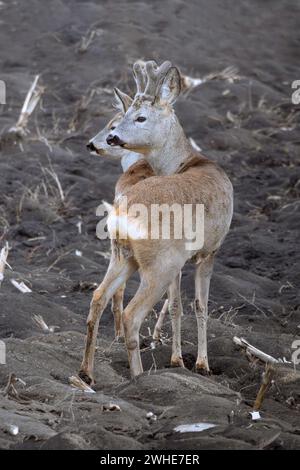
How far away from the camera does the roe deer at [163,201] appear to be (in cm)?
822

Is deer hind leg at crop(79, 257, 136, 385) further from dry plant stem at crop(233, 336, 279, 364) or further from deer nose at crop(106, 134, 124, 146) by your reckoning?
deer nose at crop(106, 134, 124, 146)

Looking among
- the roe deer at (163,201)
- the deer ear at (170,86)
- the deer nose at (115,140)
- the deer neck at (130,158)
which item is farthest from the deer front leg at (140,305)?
the deer neck at (130,158)

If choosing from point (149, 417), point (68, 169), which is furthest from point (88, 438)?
point (68, 169)

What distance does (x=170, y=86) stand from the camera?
33.5 feet

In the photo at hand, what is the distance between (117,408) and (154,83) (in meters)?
4.01

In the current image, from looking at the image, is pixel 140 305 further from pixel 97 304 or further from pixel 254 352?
pixel 254 352

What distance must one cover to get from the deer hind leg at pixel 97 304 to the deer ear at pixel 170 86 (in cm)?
217

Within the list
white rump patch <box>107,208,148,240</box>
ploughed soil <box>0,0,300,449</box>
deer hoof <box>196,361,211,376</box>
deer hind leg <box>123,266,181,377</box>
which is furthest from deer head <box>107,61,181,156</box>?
deer hoof <box>196,361,211,376</box>

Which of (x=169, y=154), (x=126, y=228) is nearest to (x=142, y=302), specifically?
(x=126, y=228)

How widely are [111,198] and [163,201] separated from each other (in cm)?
754

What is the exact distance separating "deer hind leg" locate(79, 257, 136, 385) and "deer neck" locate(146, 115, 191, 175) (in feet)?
5.67

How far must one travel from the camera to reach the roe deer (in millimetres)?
8219

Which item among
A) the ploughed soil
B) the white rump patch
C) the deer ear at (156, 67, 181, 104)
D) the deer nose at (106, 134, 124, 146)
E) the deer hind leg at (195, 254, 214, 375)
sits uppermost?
the deer ear at (156, 67, 181, 104)

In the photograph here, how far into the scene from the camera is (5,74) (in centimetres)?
2134
